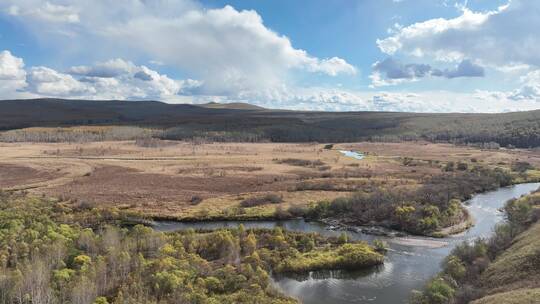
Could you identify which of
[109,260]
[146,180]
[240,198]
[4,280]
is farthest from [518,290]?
[146,180]

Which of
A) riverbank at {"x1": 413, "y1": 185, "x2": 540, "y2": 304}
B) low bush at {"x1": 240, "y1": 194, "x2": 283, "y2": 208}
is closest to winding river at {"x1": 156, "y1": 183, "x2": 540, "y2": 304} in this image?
riverbank at {"x1": 413, "y1": 185, "x2": 540, "y2": 304}

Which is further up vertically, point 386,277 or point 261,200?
point 261,200

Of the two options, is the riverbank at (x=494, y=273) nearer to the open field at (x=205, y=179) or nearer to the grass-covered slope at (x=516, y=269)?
the grass-covered slope at (x=516, y=269)

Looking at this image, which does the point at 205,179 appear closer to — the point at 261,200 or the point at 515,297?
the point at 261,200

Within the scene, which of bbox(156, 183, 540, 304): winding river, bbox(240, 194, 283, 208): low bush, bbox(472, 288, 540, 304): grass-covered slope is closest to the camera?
bbox(472, 288, 540, 304): grass-covered slope

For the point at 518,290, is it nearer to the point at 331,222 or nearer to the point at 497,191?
the point at 331,222

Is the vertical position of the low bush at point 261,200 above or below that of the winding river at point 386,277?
above

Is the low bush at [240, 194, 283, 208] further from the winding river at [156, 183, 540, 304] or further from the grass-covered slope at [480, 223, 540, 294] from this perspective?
the grass-covered slope at [480, 223, 540, 294]

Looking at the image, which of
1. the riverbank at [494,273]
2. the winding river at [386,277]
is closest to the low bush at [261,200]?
the winding river at [386,277]

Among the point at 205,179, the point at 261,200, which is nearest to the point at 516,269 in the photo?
the point at 261,200
